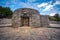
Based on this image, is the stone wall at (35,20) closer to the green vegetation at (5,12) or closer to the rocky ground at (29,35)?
the rocky ground at (29,35)

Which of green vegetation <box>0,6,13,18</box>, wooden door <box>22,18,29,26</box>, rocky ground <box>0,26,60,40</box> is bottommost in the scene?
rocky ground <box>0,26,60,40</box>

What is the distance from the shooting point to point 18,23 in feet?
32.6

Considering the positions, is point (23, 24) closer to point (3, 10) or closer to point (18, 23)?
point (18, 23)

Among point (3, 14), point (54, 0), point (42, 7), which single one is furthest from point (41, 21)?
point (3, 14)

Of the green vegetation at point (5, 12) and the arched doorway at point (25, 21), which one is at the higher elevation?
the green vegetation at point (5, 12)

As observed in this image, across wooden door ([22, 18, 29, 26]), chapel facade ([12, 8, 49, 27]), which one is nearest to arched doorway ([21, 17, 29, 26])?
wooden door ([22, 18, 29, 26])

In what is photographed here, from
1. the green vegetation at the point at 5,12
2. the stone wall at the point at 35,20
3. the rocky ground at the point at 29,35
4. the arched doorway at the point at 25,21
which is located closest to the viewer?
the rocky ground at the point at 29,35

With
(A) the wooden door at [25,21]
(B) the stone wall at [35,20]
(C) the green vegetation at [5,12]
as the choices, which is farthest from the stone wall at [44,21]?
(C) the green vegetation at [5,12]

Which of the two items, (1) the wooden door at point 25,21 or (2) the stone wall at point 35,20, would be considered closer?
(2) the stone wall at point 35,20

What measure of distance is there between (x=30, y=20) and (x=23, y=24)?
3.68ft

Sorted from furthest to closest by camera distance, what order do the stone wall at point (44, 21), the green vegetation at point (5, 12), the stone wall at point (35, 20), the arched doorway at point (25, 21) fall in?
1. the green vegetation at point (5, 12)
2. the stone wall at point (44, 21)
3. the arched doorway at point (25, 21)
4. the stone wall at point (35, 20)

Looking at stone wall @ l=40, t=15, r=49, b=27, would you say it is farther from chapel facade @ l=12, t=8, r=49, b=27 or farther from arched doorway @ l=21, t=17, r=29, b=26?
arched doorway @ l=21, t=17, r=29, b=26

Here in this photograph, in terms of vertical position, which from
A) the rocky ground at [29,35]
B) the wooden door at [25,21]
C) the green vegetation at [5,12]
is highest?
the green vegetation at [5,12]

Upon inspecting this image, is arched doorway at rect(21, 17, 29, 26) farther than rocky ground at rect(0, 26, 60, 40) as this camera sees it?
Yes
